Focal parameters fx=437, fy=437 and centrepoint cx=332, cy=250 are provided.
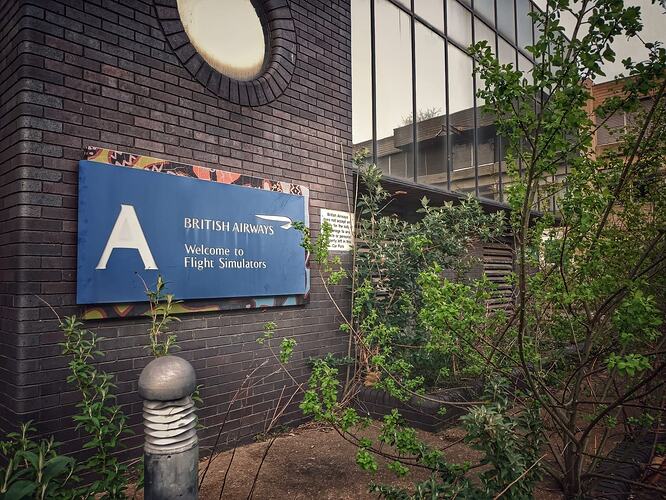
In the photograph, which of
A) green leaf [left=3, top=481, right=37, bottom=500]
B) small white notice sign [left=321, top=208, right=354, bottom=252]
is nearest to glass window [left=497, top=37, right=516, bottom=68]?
small white notice sign [left=321, top=208, right=354, bottom=252]

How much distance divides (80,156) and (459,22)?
6.82 m

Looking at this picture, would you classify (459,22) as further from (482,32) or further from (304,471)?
(304,471)

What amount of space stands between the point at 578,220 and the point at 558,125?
701mm

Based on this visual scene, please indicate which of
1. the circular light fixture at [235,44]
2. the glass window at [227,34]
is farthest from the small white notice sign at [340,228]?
the glass window at [227,34]

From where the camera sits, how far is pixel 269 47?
14.6 ft

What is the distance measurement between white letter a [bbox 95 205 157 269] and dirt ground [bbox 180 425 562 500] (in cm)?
171

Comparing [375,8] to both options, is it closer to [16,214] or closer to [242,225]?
[242,225]

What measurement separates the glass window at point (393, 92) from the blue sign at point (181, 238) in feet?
7.04

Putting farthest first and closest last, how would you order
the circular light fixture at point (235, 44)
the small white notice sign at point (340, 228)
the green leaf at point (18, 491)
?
the small white notice sign at point (340, 228)
the circular light fixture at point (235, 44)
the green leaf at point (18, 491)

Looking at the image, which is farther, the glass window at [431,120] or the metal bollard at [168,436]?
the glass window at [431,120]

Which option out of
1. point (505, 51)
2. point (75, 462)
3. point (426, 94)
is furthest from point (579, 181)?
point (505, 51)

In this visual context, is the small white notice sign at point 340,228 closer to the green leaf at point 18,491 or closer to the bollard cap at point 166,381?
the bollard cap at point 166,381

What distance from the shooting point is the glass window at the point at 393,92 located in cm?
589

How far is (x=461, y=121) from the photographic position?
7609mm
